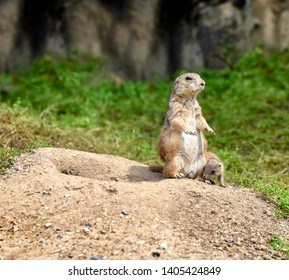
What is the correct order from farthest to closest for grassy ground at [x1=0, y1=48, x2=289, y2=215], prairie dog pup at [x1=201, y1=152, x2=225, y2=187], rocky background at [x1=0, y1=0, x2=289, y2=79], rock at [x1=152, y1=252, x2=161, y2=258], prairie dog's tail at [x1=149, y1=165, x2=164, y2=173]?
rocky background at [x1=0, y1=0, x2=289, y2=79] → grassy ground at [x1=0, y1=48, x2=289, y2=215] → prairie dog's tail at [x1=149, y1=165, x2=164, y2=173] → prairie dog pup at [x1=201, y1=152, x2=225, y2=187] → rock at [x1=152, y1=252, x2=161, y2=258]

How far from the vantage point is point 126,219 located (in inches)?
190

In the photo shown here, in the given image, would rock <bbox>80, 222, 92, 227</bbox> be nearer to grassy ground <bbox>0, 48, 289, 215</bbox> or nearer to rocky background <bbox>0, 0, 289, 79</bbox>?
grassy ground <bbox>0, 48, 289, 215</bbox>

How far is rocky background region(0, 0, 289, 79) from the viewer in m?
12.3

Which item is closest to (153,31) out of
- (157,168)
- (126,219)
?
(157,168)

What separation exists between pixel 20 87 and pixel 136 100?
216 cm

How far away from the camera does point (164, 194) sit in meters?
5.24

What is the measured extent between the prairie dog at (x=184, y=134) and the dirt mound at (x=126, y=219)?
26 cm

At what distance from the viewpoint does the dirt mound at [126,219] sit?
4469 mm

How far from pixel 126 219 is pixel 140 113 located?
604cm

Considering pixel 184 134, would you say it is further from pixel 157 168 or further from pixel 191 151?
pixel 157 168

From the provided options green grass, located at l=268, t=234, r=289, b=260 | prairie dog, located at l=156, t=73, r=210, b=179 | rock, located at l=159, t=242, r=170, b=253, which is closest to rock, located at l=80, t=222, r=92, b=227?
rock, located at l=159, t=242, r=170, b=253

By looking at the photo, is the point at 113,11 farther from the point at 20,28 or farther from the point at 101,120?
the point at 101,120

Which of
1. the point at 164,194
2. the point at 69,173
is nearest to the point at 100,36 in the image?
the point at 69,173

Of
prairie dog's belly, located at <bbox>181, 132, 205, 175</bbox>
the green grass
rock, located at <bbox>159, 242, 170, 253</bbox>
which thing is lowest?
the green grass
